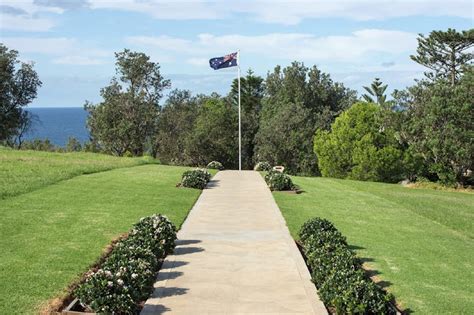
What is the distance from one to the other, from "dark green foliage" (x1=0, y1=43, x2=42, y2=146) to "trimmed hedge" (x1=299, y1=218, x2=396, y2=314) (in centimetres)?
3829

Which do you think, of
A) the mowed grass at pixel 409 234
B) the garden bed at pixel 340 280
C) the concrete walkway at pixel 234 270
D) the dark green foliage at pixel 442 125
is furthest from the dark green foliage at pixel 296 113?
the garden bed at pixel 340 280

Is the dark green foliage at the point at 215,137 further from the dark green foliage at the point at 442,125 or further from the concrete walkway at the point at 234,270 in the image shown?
the concrete walkway at the point at 234,270

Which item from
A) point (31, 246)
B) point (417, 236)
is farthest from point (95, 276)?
point (417, 236)

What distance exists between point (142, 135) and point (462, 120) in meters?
26.0

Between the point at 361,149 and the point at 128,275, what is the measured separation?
30966 millimetres

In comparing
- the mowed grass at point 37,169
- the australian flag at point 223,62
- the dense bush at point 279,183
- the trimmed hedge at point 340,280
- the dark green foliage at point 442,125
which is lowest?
the trimmed hedge at point 340,280

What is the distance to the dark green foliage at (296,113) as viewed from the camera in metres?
45.9

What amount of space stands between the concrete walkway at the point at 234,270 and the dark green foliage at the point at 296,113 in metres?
29.6

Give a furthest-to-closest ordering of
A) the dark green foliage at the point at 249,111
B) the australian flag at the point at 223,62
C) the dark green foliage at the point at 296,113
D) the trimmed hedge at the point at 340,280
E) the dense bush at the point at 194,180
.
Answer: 1. the dark green foliage at the point at 249,111
2. the dark green foliage at the point at 296,113
3. the australian flag at the point at 223,62
4. the dense bush at the point at 194,180
5. the trimmed hedge at the point at 340,280

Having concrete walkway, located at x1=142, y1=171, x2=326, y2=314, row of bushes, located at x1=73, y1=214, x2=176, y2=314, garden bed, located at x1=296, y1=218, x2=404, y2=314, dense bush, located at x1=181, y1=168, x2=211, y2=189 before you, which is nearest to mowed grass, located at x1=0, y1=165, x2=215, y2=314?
dense bush, located at x1=181, y1=168, x2=211, y2=189

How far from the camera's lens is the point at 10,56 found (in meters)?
43.5

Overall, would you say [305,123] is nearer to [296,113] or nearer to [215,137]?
[296,113]

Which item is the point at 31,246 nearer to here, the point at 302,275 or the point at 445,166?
the point at 302,275

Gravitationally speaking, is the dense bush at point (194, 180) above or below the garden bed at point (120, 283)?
above
